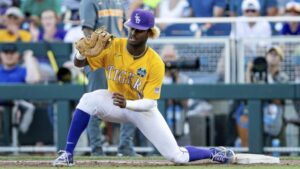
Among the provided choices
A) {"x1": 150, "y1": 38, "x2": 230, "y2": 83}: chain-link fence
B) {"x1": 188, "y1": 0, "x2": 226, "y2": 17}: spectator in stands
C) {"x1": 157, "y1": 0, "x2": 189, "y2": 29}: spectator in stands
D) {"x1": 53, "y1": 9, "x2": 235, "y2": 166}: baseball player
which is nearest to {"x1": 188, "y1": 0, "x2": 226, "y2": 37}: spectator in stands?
{"x1": 188, "y1": 0, "x2": 226, "y2": 17}: spectator in stands

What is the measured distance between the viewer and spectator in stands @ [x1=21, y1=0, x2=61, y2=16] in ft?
48.0

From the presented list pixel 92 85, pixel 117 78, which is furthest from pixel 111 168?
pixel 92 85

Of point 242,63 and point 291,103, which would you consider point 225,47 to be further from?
point 291,103

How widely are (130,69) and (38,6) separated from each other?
21.5 feet

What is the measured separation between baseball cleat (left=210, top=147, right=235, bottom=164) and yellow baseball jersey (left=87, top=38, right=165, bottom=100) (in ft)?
2.80

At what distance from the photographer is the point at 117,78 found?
336 inches

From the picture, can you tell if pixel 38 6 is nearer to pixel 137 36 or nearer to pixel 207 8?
pixel 207 8

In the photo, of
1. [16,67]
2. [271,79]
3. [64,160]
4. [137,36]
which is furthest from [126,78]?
[16,67]

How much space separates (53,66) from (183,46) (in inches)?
71.0

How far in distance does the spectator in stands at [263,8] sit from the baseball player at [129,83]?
18.6ft

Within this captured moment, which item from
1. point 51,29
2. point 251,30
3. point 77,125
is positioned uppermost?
point 51,29

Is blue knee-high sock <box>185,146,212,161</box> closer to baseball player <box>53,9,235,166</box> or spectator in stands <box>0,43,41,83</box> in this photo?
baseball player <box>53,9,235,166</box>

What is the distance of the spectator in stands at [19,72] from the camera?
42.3ft

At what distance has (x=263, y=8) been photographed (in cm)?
1415
